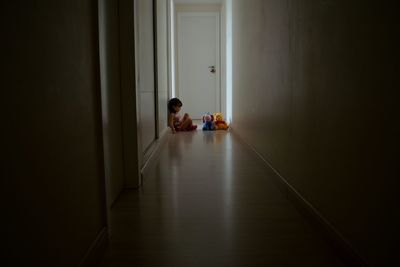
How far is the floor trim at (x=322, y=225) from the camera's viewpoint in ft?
4.60

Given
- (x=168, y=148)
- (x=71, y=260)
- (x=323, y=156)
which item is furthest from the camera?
(x=168, y=148)

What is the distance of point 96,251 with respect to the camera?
1482mm

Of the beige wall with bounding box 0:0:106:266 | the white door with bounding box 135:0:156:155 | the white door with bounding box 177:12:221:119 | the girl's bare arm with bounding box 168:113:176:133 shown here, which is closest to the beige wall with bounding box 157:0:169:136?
the white door with bounding box 135:0:156:155

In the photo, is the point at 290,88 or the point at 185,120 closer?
the point at 290,88

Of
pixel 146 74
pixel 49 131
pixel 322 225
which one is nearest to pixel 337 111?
pixel 322 225

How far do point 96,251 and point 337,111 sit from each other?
110cm

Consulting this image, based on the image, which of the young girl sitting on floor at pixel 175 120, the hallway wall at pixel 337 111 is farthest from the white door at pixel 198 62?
the hallway wall at pixel 337 111

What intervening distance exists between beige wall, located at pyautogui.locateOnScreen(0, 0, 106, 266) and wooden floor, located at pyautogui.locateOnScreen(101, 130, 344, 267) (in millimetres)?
289

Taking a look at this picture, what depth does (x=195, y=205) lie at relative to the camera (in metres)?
2.20

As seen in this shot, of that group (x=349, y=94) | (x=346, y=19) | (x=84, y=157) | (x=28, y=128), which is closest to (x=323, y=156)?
(x=349, y=94)

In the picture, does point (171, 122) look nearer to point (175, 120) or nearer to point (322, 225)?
point (175, 120)

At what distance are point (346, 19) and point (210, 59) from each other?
23.8ft

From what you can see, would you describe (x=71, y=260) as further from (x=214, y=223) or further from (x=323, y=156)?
(x=323, y=156)

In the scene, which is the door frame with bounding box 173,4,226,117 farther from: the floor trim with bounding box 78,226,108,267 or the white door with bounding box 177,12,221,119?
the floor trim with bounding box 78,226,108,267
